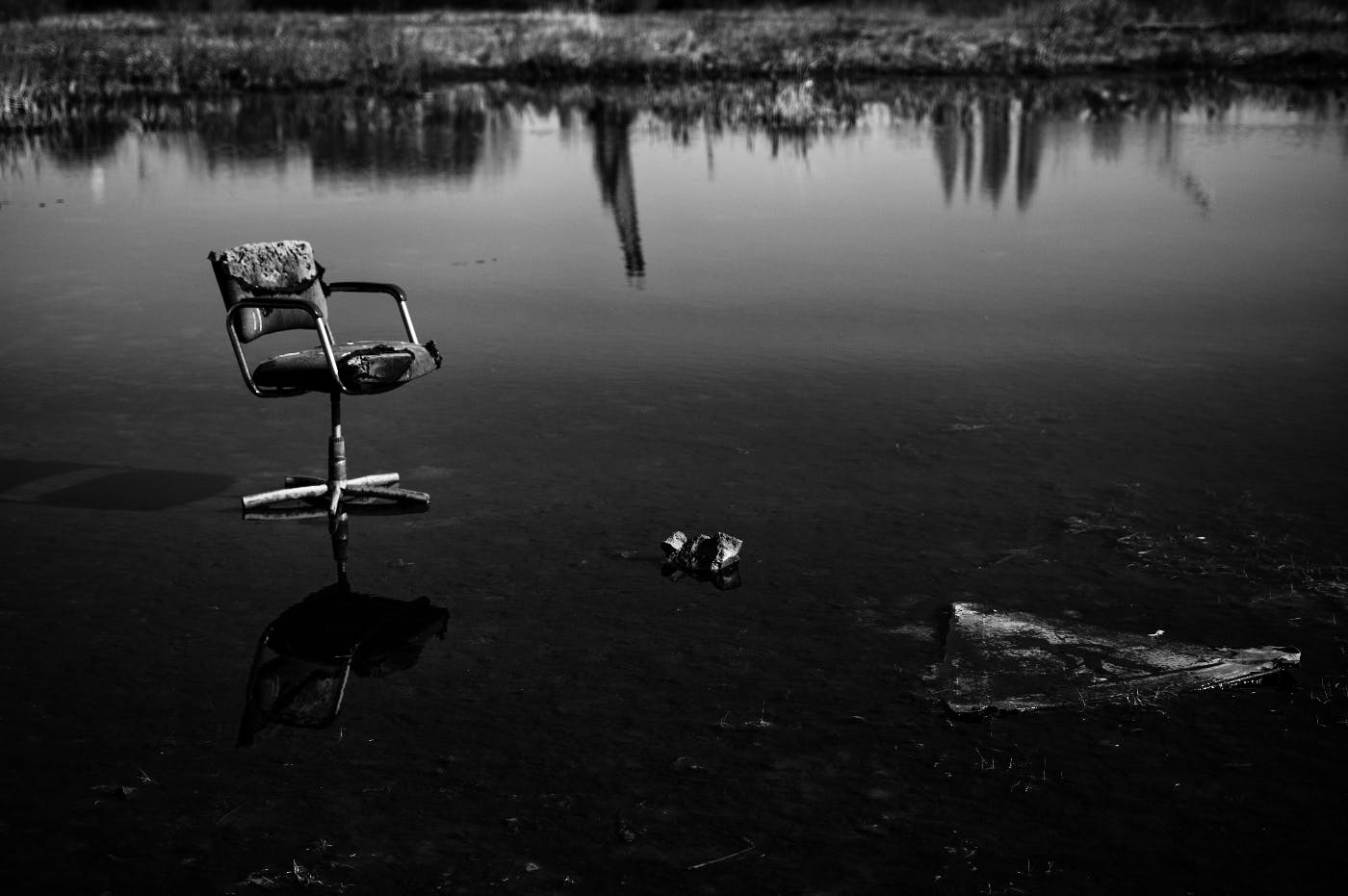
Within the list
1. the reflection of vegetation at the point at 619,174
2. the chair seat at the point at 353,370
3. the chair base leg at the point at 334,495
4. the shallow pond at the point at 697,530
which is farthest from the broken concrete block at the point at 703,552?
the reflection of vegetation at the point at 619,174

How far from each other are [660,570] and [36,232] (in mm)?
9806

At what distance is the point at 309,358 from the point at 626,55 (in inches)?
1132

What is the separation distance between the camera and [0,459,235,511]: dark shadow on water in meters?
5.82

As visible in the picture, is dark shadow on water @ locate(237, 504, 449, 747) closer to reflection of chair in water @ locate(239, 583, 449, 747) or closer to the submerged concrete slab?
reflection of chair in water @ locate(239, 583, 449, 747)

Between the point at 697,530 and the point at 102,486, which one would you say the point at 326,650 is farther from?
the point at 102,486

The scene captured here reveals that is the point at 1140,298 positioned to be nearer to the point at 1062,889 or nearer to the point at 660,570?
the point at 660,570

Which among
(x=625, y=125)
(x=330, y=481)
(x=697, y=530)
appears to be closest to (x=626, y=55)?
(x=625, y=125)

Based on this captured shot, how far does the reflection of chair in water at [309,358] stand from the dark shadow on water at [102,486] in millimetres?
403

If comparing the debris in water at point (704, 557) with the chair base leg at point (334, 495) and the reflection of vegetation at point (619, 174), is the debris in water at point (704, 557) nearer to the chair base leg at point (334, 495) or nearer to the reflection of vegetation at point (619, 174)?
the chair base leg at point (334, 495)

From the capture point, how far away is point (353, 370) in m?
5.49

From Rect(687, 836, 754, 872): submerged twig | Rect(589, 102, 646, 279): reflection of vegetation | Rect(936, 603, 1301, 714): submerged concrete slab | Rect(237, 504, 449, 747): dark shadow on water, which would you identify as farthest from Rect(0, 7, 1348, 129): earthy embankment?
Rect(687, 836, 754, 872): submerged twig

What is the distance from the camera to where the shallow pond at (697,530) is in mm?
3496

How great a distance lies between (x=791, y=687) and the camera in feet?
13.8

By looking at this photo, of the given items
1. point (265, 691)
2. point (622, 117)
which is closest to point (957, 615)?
point (265, 691)
